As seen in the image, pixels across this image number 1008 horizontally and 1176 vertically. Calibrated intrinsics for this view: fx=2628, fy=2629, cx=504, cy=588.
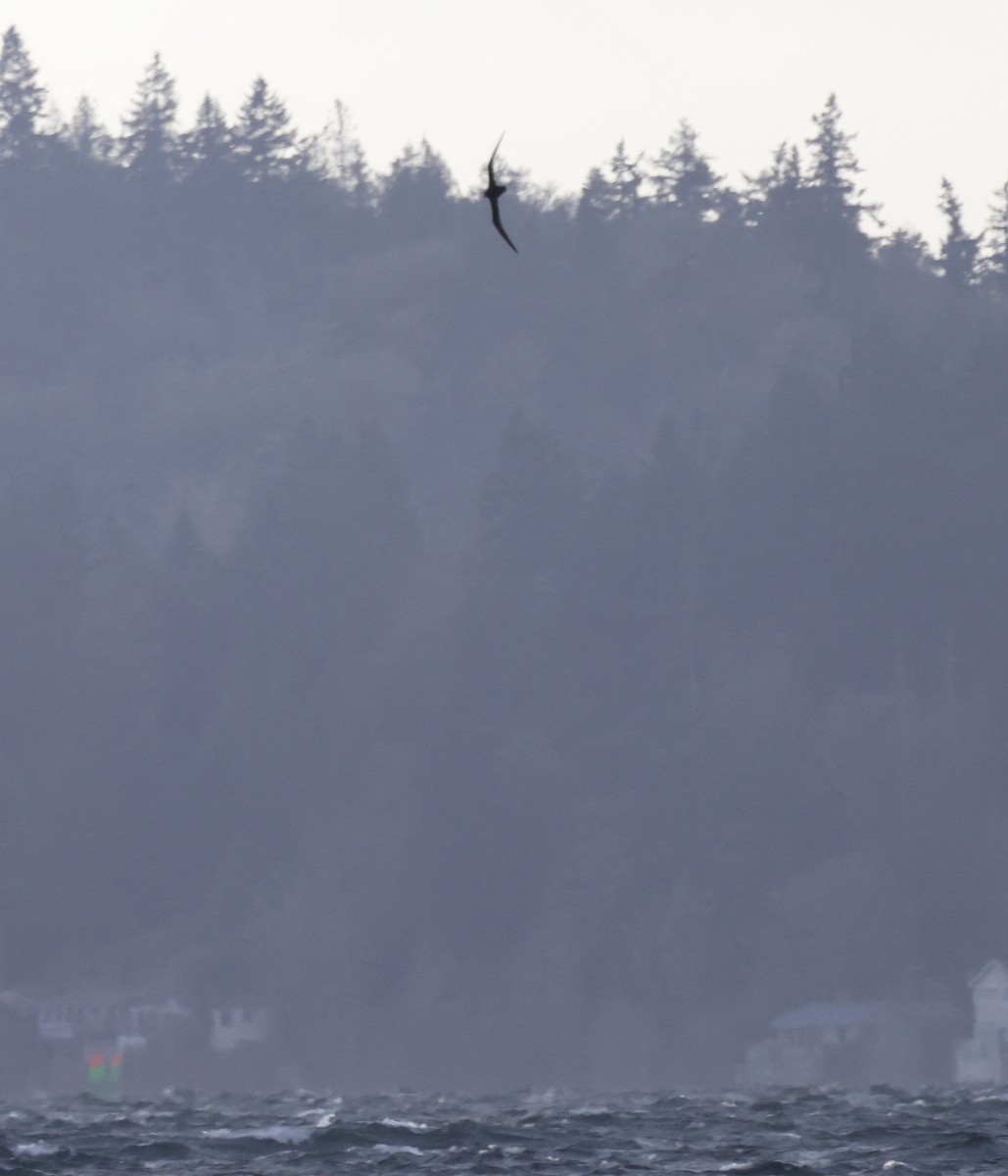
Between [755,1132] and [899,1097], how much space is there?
2188 centimetres

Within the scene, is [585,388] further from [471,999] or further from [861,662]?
[471,999]

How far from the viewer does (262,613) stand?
143 m

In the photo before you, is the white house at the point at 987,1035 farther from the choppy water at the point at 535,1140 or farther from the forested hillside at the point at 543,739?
the choppy water at the point at 535,1140

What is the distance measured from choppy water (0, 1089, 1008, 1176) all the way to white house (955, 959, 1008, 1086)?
4785 cm

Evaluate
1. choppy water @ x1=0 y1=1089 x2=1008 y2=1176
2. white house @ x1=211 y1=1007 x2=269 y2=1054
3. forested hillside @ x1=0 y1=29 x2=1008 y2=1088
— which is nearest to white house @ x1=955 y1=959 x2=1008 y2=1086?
forested hillside @ x1=0 y1=29 x2=1008 y2=1088

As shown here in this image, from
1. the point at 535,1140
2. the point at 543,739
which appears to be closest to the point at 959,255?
the point at 543,739

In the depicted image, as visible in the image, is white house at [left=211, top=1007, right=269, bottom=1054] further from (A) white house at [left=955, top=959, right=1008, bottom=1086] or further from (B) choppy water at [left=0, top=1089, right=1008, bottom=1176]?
(B) choppy water at [left=0, top=1089, right=1008, bottom=1176]

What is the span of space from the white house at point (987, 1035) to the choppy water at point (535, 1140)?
157 ft

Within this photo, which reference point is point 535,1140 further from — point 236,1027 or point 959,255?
point 959,255

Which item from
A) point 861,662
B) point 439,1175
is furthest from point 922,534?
point 439,1175

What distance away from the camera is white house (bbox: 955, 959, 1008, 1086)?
4259 inches

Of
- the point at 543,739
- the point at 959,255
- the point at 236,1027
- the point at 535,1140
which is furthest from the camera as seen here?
the point at 959,255

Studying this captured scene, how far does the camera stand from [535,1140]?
45.0 m

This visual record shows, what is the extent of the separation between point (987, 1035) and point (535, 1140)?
2767 inches
